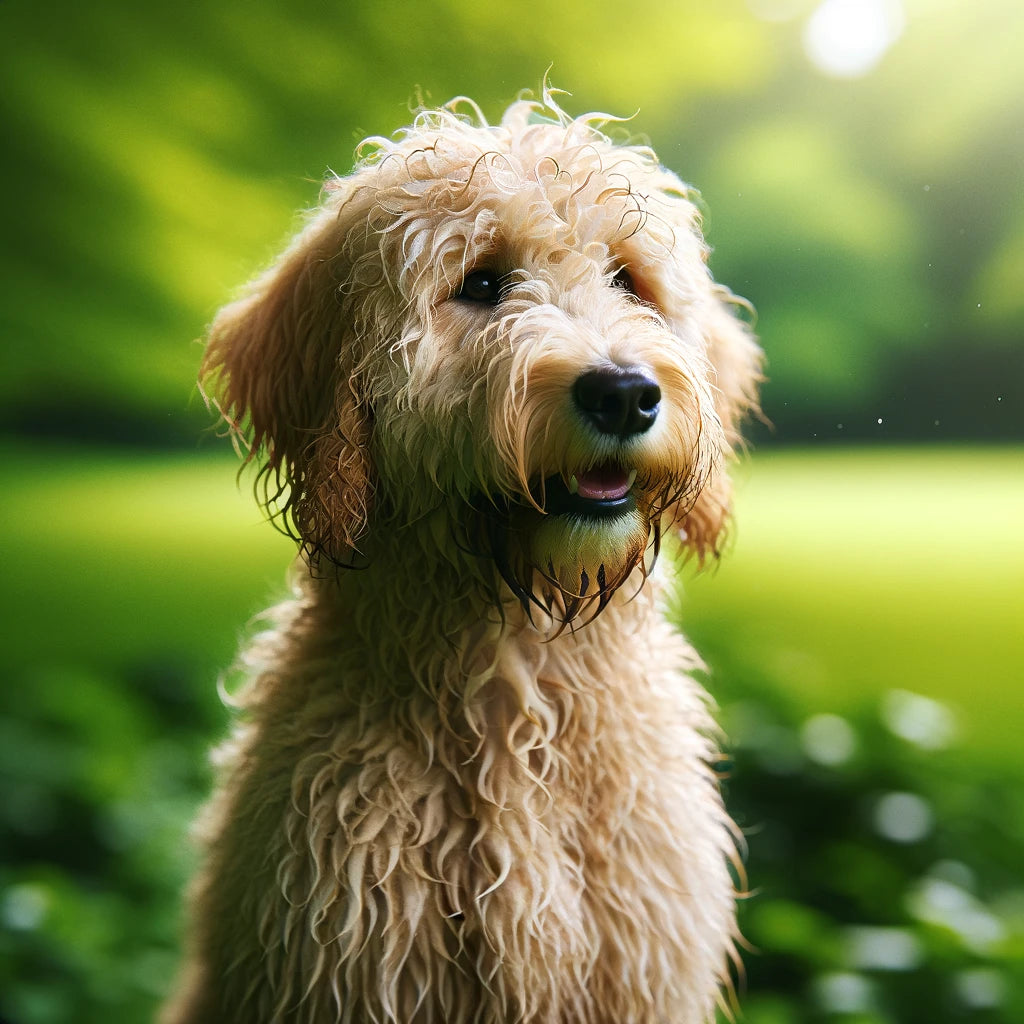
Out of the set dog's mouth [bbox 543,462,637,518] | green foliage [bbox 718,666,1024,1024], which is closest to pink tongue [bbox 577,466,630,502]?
dog's mouth [bbox 543,462,637,518]

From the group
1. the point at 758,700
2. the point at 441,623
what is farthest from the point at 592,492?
the point at 758,700

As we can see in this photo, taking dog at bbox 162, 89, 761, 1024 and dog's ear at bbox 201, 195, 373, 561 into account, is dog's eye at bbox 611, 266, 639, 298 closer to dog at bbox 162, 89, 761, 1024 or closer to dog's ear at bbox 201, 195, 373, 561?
dog at bbox 162, 89, 761, 1024

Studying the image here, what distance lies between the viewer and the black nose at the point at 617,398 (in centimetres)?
93

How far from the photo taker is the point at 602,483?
3.36 ft

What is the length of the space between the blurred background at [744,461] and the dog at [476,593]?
282 millimetres

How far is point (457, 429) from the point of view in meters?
1.03

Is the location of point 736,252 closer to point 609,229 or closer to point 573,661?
point 609,229

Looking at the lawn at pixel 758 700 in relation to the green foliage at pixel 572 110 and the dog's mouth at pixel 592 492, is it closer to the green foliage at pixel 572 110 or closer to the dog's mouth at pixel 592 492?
the green foliage at pixel 572 110

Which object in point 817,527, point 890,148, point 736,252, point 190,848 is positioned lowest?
point 190,848

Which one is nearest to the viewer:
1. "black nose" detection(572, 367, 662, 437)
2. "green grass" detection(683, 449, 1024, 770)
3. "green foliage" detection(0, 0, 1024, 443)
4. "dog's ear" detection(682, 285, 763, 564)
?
"black nose" detection(572, 367, 662, 437)

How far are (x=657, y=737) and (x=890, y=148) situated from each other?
38.2 inches

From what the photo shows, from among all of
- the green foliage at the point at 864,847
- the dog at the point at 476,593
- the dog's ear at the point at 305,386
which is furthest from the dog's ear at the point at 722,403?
the green foliage at the point at 864,847

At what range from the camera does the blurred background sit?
1.46m

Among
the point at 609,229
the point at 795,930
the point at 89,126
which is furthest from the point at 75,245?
the point at 795,930
